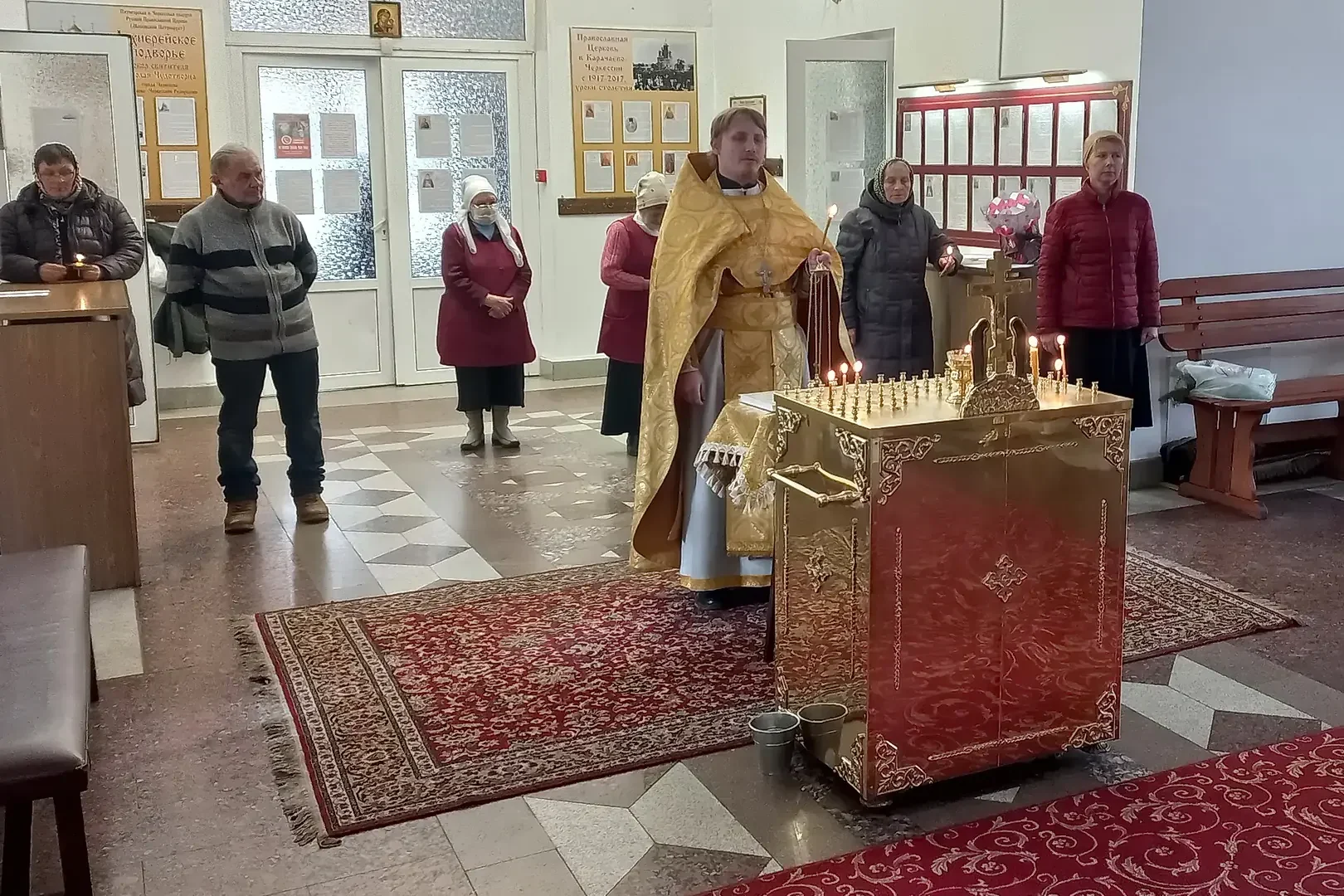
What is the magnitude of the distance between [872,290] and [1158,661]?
262cm

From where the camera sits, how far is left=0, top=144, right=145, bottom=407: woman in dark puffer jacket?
577 cm

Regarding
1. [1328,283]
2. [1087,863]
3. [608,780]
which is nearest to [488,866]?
[608,780]

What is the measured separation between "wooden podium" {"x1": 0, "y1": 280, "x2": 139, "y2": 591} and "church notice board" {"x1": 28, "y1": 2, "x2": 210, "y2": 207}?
358 centimetres

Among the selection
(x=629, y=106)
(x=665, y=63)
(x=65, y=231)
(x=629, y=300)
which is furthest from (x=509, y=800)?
(x=665, y=63)

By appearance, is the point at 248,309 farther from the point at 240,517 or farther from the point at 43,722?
the point at 43,722

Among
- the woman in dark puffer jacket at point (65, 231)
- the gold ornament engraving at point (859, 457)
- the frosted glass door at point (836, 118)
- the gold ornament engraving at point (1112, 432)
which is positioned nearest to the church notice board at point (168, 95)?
the woman in dark puffer jacket at point (65, 231)

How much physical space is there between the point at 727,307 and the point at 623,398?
2627mm

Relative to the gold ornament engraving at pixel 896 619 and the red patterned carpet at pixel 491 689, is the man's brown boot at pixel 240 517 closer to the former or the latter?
the red patterned carpet at pixel 491 689

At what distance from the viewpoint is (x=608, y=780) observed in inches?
132

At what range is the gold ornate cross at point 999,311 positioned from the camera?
308 cm

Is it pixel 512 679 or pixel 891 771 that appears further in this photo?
pixel 512 679

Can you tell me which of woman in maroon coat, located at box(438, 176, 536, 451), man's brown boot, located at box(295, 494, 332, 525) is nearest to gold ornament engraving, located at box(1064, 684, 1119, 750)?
man's brown boot, located at box(295, 494, 332, 525)

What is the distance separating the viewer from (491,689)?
3924 millimetres

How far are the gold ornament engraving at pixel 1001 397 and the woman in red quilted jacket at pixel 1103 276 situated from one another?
8.78 ft
